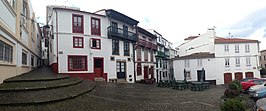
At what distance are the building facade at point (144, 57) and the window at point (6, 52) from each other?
18718 millimetres

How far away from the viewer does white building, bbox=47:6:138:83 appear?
19594 mm

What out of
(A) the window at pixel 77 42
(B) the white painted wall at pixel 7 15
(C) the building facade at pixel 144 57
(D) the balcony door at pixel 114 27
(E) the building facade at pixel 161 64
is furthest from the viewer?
(E) the building facade at pixel 161 64

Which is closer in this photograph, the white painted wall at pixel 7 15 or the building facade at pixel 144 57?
the white painted wall at pixel 7 15

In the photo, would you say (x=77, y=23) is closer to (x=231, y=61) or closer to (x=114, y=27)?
(x=114, y=27)

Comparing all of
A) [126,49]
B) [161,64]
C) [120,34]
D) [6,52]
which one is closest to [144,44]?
[126,49]

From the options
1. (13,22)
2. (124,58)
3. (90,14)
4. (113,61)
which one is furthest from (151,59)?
(13,22)

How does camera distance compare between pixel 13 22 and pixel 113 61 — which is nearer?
pixel 13 22

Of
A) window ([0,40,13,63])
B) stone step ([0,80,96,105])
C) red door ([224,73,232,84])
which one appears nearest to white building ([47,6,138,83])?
window ([0,40,13,63])

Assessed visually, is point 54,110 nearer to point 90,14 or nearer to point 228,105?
point 228,105

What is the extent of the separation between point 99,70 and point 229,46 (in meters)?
23.3

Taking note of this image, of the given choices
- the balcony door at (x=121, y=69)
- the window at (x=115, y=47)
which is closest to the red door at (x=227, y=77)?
the balcony door at (x=121, y=69)

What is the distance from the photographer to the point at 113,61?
23469mm

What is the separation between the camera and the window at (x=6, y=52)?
30.7ft

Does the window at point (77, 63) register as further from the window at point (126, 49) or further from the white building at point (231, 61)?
the white building at point (231, 61)
